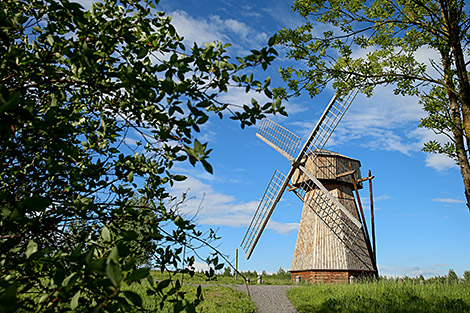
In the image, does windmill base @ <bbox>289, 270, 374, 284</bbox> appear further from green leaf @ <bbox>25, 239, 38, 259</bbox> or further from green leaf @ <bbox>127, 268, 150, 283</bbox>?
green leaf @ <bbox>25, 239, 38, 259</bbox>

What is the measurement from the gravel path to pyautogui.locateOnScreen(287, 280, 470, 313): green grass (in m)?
0.36

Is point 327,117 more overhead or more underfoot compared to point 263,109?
more overhead

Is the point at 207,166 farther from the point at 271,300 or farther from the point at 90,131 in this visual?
the point at 271,300

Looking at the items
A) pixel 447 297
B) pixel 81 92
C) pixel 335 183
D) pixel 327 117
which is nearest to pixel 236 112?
pixel 81 92

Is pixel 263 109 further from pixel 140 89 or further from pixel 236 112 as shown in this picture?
pixel 140 89

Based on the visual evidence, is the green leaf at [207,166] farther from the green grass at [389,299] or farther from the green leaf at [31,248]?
the green grass at [389,299]

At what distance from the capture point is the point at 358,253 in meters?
17.3

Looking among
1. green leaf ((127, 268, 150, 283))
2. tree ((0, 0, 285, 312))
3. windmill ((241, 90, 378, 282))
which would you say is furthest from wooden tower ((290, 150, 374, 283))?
green leaf ((127, 268, 150, 283))

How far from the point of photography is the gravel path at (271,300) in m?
11.4

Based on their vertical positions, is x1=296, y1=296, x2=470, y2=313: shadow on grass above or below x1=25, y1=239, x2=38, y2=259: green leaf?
below

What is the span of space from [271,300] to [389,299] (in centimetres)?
435

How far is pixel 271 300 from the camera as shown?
12.8m

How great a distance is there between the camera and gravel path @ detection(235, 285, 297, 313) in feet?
37.4

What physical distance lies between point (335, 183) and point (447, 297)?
8.97m
